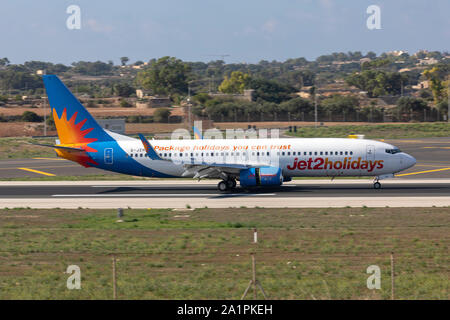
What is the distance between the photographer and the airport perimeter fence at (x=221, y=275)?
18.0 meters

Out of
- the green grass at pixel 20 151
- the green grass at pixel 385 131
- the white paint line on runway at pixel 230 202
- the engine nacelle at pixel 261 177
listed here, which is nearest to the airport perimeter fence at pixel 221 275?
the white paint line on runway at pixel 230 202

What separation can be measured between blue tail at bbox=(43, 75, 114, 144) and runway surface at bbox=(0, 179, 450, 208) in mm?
4272

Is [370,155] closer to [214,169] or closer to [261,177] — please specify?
[261,177]

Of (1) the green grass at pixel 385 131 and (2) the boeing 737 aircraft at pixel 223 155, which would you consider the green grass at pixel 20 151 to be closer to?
(2) the boeing 737 aircraft at pixel 223 155

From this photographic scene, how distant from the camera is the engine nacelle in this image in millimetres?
43688

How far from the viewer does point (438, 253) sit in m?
23.7

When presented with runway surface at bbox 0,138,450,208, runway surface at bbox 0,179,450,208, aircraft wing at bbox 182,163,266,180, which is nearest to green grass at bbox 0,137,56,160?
runway surface at bbox 0,138,450,208

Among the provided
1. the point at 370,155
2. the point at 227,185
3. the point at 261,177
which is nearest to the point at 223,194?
the point at 227,185

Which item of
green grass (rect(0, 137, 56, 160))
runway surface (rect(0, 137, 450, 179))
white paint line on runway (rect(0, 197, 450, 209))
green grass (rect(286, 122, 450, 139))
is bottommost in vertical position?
white paint line on runway (rect(0, 197, 450, 209))

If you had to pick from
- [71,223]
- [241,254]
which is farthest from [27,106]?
[241,254]

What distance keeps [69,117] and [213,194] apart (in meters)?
13.1

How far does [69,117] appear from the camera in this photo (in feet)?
155

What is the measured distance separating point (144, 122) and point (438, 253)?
123 metres

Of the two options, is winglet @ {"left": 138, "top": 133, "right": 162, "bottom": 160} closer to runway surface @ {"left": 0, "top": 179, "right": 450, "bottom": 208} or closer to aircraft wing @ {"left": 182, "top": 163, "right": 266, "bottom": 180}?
aircraft wing @ {"left": 182, "top": 163, "right": 266, "bottom": 180}
